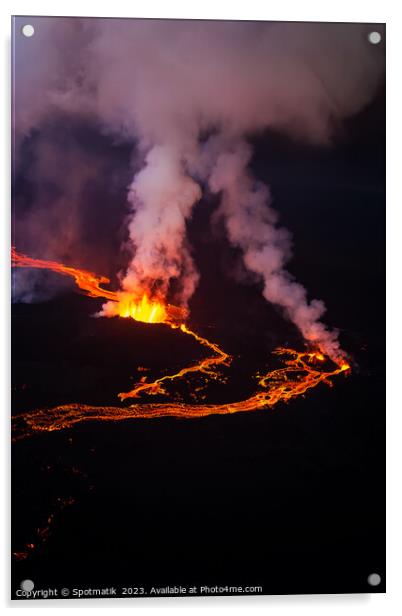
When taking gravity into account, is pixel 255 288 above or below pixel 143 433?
above

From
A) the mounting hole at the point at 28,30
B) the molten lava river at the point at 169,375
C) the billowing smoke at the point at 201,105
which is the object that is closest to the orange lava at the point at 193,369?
the molten lava river at the point at 169,375

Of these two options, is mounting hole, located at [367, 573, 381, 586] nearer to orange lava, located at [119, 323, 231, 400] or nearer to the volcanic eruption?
the volcanic eruption

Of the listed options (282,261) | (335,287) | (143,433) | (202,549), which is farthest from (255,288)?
(202,549)

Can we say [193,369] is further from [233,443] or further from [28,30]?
[28,30]

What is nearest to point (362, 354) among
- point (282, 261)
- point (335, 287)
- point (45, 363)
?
point (335, 287)

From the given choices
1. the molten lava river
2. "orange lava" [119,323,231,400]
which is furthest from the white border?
"orange lava" [119,323,231,400]

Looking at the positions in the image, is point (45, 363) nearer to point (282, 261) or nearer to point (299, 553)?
point (282, 261)
